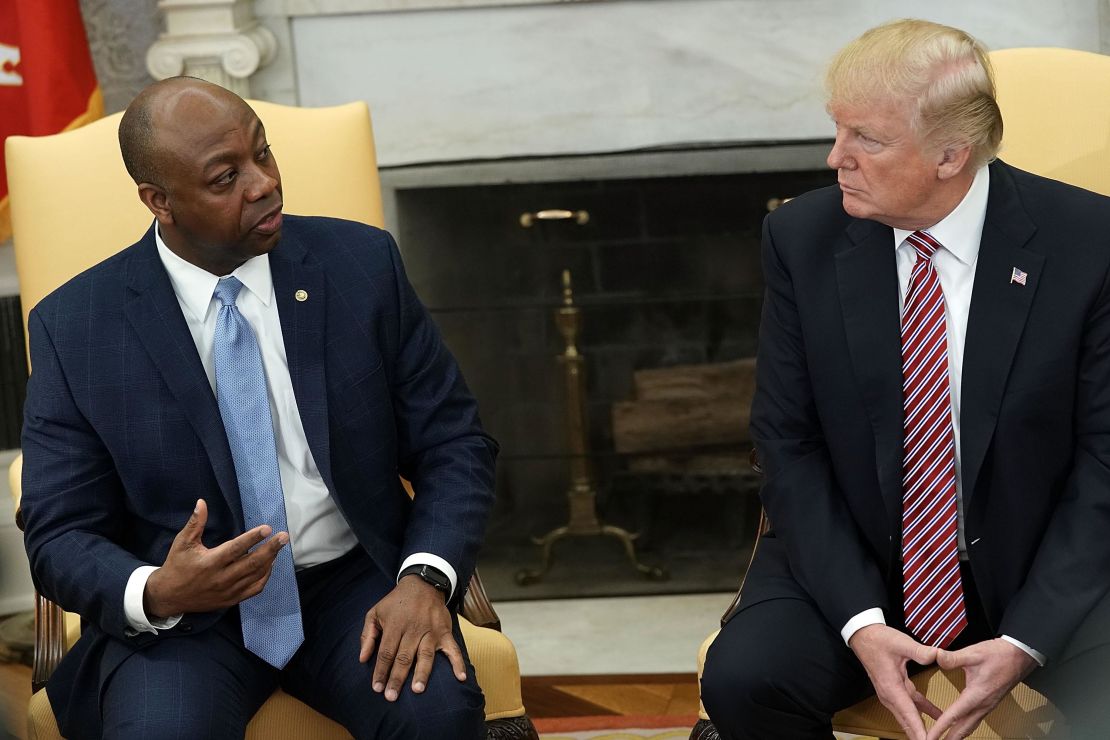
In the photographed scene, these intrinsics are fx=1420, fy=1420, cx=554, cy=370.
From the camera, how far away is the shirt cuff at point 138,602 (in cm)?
189

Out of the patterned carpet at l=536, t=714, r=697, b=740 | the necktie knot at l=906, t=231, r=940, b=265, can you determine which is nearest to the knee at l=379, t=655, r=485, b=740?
the necktie knot at l=906, t=231, r=940, b=265

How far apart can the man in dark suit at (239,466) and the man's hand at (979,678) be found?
1.98 ft

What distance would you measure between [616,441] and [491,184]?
711 mm

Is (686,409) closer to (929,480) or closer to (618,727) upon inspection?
(618,727)

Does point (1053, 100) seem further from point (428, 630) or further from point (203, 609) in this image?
point (203, 609)

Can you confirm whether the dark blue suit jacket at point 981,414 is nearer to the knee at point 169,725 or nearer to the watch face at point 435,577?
the watch face at point 435,577

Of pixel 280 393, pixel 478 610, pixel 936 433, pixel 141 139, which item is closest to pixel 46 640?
pixel 280 393

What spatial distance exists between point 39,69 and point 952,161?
215 centimetres

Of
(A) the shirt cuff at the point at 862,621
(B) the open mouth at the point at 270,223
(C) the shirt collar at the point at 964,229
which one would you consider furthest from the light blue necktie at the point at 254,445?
(C) the shirt collar at the point at 964,229

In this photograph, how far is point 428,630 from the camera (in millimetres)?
1904

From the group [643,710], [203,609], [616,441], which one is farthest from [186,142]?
[616,441]

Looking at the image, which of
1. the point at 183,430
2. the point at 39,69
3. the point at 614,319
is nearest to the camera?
the point at 183,430

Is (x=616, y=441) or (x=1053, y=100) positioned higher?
(x=1053, y=100)

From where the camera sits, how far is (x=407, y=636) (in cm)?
189
